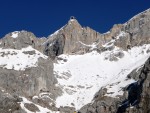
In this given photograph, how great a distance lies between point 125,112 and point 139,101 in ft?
35.6

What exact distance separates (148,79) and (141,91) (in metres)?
6.57

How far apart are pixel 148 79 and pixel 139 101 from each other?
11.2 metres

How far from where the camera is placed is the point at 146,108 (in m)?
186

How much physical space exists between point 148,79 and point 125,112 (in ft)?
49.5

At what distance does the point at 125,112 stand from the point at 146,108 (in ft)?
48.7

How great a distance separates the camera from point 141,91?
19412 cm

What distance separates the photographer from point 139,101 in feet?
627

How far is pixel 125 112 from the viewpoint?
19975cm

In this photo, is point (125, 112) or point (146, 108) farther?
point (125, 112)

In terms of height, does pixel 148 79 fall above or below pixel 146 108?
above

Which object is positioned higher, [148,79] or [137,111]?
[148,79]

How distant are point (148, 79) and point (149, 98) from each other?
1164 centimetres

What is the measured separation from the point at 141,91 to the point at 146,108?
9.40 metres

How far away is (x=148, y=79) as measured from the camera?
198125 mm
